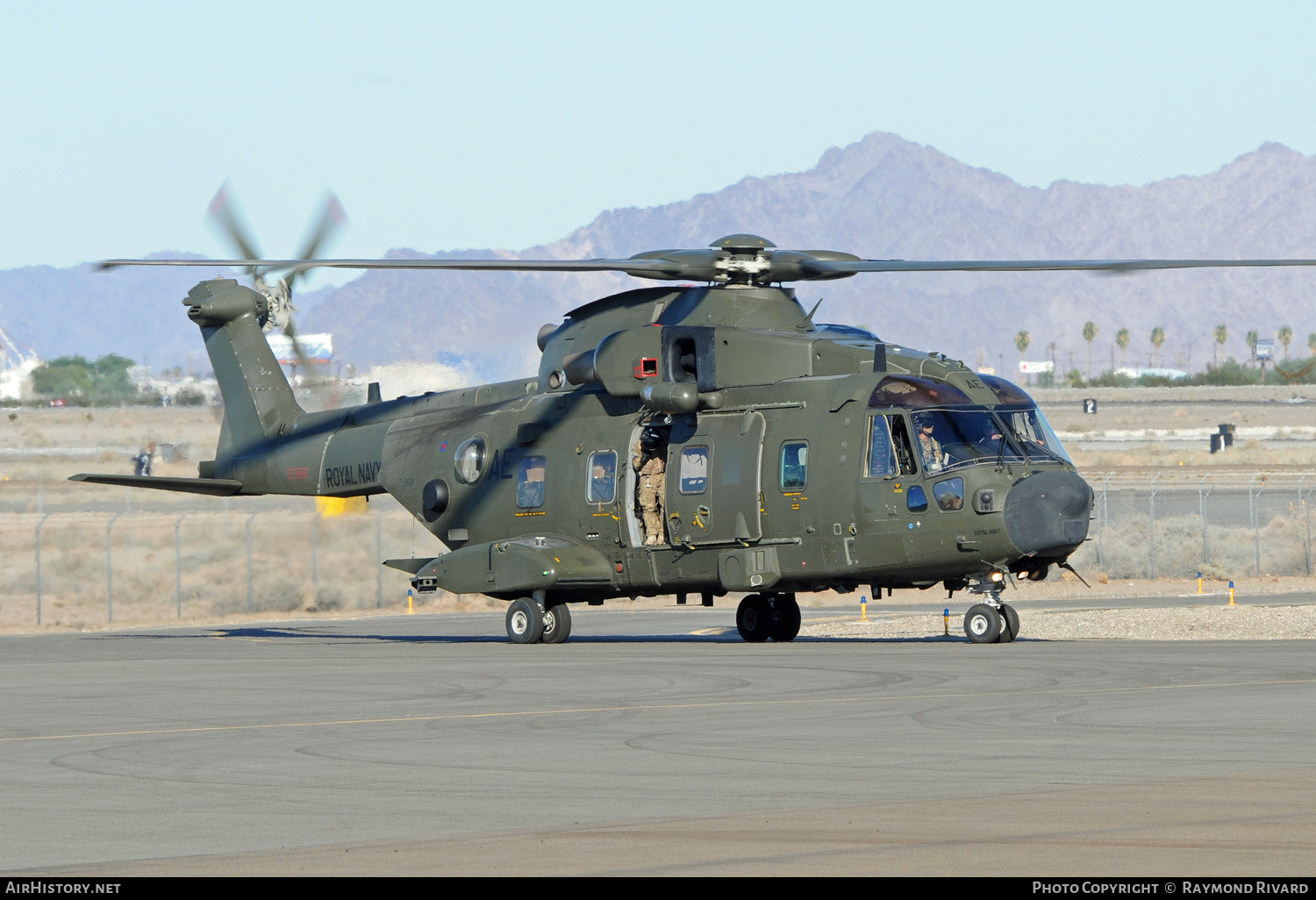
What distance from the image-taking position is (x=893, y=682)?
19.2 meters

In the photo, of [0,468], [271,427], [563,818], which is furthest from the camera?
[0,468]

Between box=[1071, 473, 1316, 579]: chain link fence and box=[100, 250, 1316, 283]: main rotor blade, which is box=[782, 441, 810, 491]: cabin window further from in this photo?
box=[1071, 473, 1316, 579]: chain link fence

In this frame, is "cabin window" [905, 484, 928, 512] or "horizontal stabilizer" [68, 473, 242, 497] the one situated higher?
"horizontal stabilizer" [68, 473, 242, 497]

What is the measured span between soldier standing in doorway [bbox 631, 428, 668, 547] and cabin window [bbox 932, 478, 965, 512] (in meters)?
4.34

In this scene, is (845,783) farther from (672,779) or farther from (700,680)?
(700,680)

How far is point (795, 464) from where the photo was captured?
24.3 m

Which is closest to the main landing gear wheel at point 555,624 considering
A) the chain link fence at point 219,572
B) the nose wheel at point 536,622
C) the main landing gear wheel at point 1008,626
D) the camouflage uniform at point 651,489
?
the nose wheel at point 536,622

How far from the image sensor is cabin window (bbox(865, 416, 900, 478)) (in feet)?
77.0

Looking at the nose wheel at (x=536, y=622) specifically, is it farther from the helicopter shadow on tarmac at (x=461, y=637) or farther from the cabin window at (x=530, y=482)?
the helicopter shadow on tarmac at (x=461, y=637)

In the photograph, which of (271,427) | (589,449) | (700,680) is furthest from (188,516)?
(700,680)

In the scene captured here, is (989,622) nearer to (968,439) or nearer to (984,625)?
(984,625)

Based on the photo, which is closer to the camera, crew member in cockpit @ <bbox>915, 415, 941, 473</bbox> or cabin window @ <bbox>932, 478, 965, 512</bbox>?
cabin window @ <bbox>932, 478, 965, 512</bbox>

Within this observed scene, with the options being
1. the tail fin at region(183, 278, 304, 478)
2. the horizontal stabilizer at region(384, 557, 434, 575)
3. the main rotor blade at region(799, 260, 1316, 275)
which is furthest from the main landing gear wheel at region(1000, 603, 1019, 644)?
the tail fin at region(183, 278, 304, 478)

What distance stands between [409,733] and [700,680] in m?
5.28
